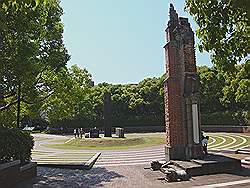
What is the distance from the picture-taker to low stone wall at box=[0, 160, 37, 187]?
11820 millimetres

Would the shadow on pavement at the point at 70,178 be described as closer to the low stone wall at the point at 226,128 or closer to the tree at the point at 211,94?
the low stone wall at the point at 226,128

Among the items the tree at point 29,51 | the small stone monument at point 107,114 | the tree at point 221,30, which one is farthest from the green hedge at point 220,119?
the tree at point 221,30

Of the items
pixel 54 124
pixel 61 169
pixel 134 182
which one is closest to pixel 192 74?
pixel 134 182

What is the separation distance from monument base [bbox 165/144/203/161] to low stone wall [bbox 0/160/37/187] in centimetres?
696

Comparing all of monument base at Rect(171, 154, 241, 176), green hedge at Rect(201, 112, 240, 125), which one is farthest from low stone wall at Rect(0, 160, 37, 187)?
green hedge at Rect(201, 112, 240, 125)

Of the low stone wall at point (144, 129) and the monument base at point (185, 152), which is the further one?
the low stone wall at point (144, 129)

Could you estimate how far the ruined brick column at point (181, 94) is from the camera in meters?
16.9

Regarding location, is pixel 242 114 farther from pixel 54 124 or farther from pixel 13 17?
pixel 13 17

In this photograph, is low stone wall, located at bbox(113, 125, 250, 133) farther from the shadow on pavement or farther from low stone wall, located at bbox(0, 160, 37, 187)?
low stone wall, located at bbox(0, 160, 37, 187)

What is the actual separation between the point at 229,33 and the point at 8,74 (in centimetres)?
1103

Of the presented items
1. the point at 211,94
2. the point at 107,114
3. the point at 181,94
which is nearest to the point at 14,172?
the point at 181,94

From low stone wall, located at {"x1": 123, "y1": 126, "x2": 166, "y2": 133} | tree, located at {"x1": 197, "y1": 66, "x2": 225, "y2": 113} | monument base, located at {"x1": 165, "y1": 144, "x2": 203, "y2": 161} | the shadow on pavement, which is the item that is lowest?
the shadow on pavement

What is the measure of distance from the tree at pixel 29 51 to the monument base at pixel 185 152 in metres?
8.18

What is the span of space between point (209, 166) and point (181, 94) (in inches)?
164
